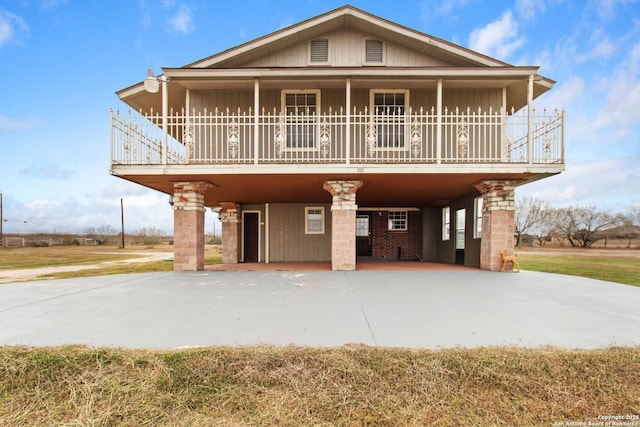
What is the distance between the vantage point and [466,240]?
10.8 m

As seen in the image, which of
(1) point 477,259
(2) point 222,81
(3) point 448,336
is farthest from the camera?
(1) point 477,259

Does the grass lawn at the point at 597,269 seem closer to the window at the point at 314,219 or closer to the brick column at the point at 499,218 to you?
the brick column at the point at 499,218

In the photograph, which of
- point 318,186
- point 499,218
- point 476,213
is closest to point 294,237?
point 318,186

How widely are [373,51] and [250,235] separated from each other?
326 inches

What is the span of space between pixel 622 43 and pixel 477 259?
1420 cm

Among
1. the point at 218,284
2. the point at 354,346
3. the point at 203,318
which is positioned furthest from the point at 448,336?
the point at 218,284

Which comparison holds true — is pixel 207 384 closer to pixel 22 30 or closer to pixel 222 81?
pixel 222 81

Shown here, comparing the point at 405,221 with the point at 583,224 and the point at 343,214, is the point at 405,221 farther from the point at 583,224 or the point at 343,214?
the point at 583,224

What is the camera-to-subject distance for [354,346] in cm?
319

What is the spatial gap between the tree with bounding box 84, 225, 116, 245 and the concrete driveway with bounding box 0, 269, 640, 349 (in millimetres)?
41482

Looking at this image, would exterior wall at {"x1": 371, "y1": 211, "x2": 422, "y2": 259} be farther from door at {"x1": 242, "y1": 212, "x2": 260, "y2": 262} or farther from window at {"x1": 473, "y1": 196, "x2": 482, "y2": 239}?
door at {"x1": 242, "y1": 212, "x2": 260, "y2": 262}

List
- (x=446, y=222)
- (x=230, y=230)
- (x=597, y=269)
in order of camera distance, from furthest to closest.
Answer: (x=597, y=269) → (x=446, y=222) → (x=230, y=230)

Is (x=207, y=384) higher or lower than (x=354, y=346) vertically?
lower

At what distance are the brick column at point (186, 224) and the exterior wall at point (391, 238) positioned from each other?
818 cm
